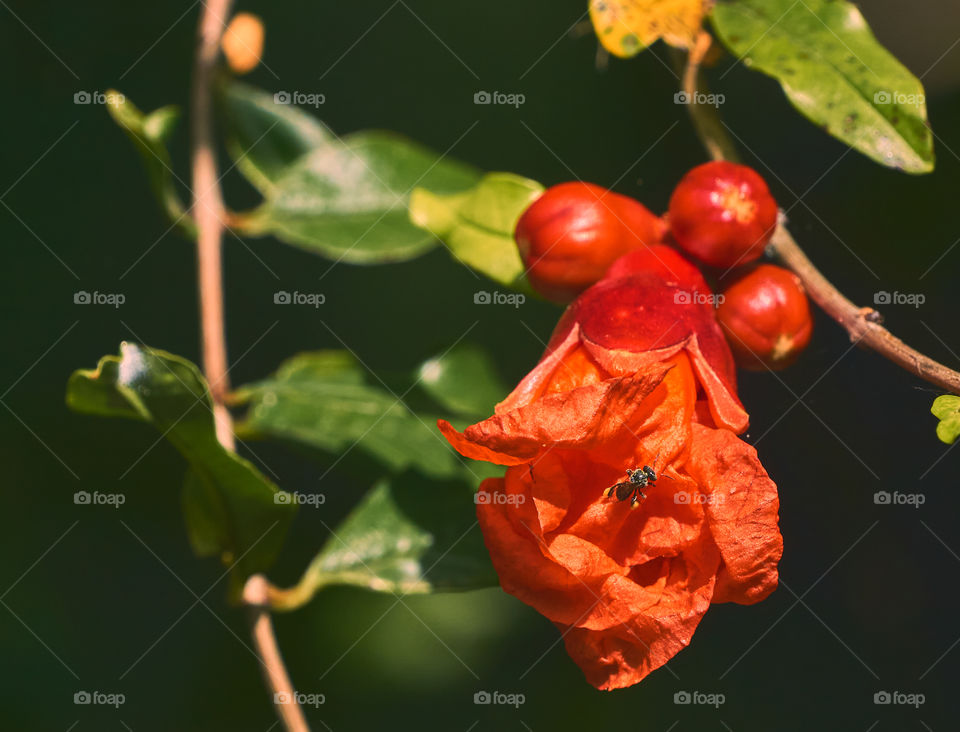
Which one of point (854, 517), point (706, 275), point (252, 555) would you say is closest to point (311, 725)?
point (252, 555)

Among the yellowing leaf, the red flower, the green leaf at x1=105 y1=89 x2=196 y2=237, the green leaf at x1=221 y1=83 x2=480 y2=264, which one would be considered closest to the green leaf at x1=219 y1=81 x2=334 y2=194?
the green leaf at x1=221 y1=83 x2=480 y2=264

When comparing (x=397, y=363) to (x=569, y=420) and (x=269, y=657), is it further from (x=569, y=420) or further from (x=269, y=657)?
(x=569, y=420)

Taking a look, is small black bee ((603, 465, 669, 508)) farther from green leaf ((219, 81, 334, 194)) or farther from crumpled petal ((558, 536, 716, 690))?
green leaf ((219, 81, 334, 194))

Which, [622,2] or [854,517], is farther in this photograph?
[854,517]

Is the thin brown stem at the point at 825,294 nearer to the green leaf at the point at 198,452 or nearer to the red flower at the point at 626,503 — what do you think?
the red flower at the point at 626,503

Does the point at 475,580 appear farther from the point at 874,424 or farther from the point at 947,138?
the point at 947,138

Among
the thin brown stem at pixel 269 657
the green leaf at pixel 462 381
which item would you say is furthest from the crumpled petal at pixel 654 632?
the green leaf at pixel 462 381

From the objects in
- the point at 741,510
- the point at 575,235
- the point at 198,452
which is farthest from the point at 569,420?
the point at 198,452
